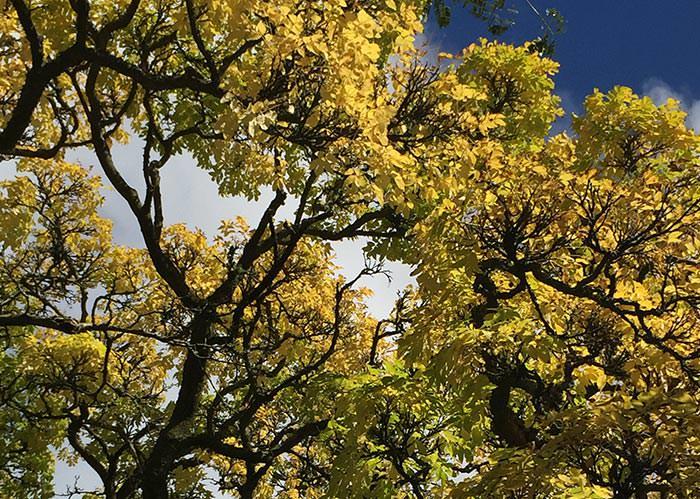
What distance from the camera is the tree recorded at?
17.9ft

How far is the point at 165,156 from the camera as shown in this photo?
32.9 ft

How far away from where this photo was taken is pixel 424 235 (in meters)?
7.09

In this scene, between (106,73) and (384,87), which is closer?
(384,87)

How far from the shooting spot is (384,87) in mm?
8188

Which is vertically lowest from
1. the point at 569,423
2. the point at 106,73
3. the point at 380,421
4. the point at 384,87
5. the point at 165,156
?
the point at 569,423

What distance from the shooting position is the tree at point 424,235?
5461mm

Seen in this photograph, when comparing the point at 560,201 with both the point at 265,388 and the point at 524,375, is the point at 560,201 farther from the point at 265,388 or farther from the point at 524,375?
the point at 265,388

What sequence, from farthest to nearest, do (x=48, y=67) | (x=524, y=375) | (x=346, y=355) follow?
1. (x=346, y=355)
2. (x=524, y=375)
3. (x=48, y=67)

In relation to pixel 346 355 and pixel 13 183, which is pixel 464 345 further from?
pixel 13 183

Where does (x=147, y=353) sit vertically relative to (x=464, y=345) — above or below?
above

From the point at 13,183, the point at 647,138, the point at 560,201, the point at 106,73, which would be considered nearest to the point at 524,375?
the point at 560,201

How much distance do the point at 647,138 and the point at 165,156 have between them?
6.97m

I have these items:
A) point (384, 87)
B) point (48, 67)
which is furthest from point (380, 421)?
point (48, 67)

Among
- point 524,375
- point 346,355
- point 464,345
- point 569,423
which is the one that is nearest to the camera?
point 569,423
